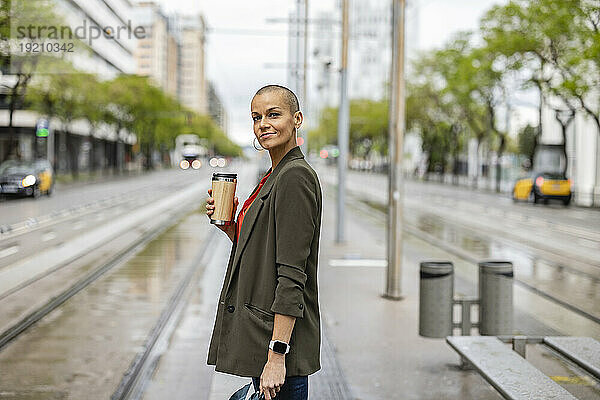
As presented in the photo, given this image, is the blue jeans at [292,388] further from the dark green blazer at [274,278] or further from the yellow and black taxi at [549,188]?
the yellow and black taxi at [549,188]

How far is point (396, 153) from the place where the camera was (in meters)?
9.90

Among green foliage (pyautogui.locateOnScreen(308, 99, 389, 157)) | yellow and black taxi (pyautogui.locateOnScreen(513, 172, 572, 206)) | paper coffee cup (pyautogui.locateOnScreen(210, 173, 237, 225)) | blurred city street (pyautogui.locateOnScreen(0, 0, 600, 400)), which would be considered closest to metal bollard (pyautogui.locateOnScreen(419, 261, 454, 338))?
blurred city street (pyautogui.locateOnScreen(0, 0, 600, 400))

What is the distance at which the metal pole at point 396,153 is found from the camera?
9.82 metres

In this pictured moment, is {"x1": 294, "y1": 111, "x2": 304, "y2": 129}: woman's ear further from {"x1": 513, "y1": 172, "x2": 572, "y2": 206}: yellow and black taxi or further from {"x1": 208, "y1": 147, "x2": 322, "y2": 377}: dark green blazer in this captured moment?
{"x1": 513, "y1": 172, "x2": 572, "y2": 206}: yellow and black taxi

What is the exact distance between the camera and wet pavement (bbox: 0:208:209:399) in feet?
20.6

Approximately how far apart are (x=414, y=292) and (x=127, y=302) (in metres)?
3.86

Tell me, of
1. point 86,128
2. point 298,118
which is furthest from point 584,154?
point 298,118

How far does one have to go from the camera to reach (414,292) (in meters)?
10.8

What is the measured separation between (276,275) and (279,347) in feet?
0.86

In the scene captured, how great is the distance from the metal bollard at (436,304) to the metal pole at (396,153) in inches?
103

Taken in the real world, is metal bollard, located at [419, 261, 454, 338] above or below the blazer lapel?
below

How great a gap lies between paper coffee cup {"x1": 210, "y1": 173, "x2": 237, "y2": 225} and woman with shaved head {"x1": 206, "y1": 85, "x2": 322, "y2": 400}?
0.03 meters

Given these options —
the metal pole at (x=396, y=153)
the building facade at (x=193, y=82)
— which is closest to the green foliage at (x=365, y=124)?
the building facade at (x=193, y=82)

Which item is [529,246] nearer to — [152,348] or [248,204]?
[152,348]
